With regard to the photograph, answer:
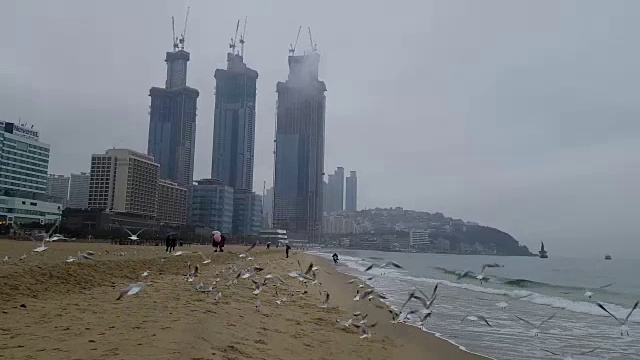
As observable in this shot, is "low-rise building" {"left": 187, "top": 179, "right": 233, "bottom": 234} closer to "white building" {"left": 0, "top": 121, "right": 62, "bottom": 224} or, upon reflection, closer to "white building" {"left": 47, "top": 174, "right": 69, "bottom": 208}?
"white building" {"left": 47, "top": 174, "right": 69, "bottom": 208}

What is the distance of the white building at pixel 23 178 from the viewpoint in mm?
90787

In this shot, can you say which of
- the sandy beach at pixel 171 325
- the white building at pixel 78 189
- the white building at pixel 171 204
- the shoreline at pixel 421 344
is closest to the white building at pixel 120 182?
the white building at pixel 171 204

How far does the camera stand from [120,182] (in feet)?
392

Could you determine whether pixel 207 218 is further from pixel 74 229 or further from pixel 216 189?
pixel 74 229

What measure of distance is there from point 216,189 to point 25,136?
68.6 metres

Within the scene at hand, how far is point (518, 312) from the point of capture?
20.4 metres

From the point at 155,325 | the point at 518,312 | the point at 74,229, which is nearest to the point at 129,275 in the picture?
the point at 155,325

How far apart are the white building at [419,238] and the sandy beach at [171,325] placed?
13041 cm

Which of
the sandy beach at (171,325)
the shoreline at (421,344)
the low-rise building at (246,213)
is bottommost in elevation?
the shoreline at (421,344)

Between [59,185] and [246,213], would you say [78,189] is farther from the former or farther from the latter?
[246,213]

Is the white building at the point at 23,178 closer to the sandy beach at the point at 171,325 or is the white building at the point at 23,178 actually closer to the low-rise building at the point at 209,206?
the low-rise building at the point at 209,206

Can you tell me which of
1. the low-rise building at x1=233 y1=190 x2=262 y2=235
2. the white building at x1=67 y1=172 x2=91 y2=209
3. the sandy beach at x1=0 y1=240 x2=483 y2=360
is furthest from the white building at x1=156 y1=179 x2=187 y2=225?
the sandy beach at x1=0 y1=240 x2=483 y2=360

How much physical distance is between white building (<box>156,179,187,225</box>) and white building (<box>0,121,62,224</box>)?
115 feet

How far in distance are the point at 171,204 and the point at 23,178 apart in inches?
1969
